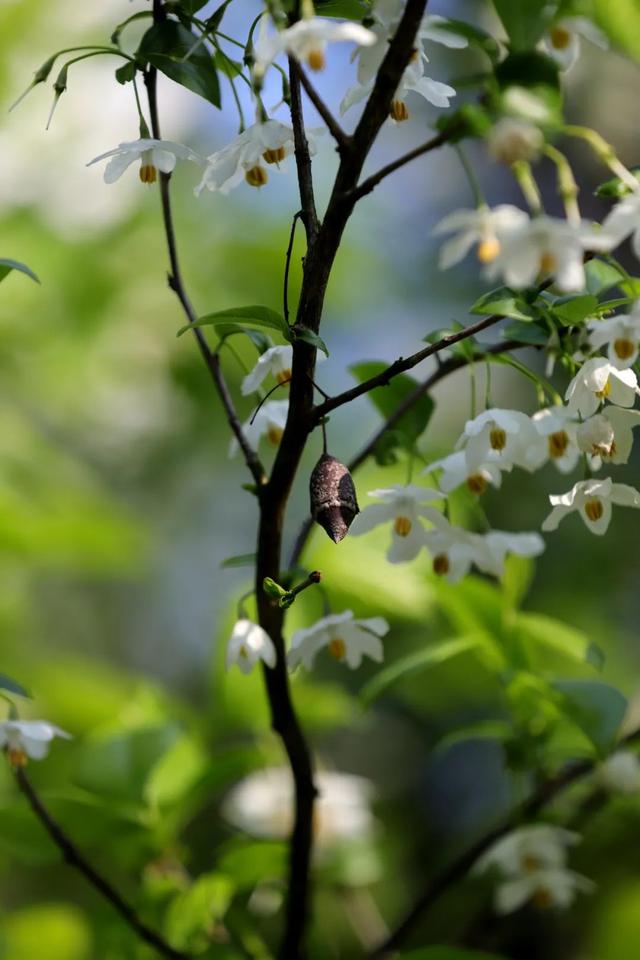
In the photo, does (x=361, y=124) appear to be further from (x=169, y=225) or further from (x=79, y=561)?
(x=79, y=561)

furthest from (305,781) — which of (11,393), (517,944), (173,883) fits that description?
(11,393)

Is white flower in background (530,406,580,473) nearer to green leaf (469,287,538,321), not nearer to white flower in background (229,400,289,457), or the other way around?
green leaf (469,287,538,321)

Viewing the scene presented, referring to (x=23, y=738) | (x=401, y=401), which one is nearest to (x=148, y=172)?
(x=401, y=401)

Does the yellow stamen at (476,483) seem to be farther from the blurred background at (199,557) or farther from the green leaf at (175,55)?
the green leaf at (175,55)

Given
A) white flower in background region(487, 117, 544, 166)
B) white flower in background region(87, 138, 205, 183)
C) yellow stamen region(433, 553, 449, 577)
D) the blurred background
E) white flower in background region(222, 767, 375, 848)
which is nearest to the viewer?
white flower in background region(487, 117, 544, 166)

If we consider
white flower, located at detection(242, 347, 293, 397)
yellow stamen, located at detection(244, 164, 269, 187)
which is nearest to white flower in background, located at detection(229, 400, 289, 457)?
white flower, located at detection(242, 347, 293, 397)
